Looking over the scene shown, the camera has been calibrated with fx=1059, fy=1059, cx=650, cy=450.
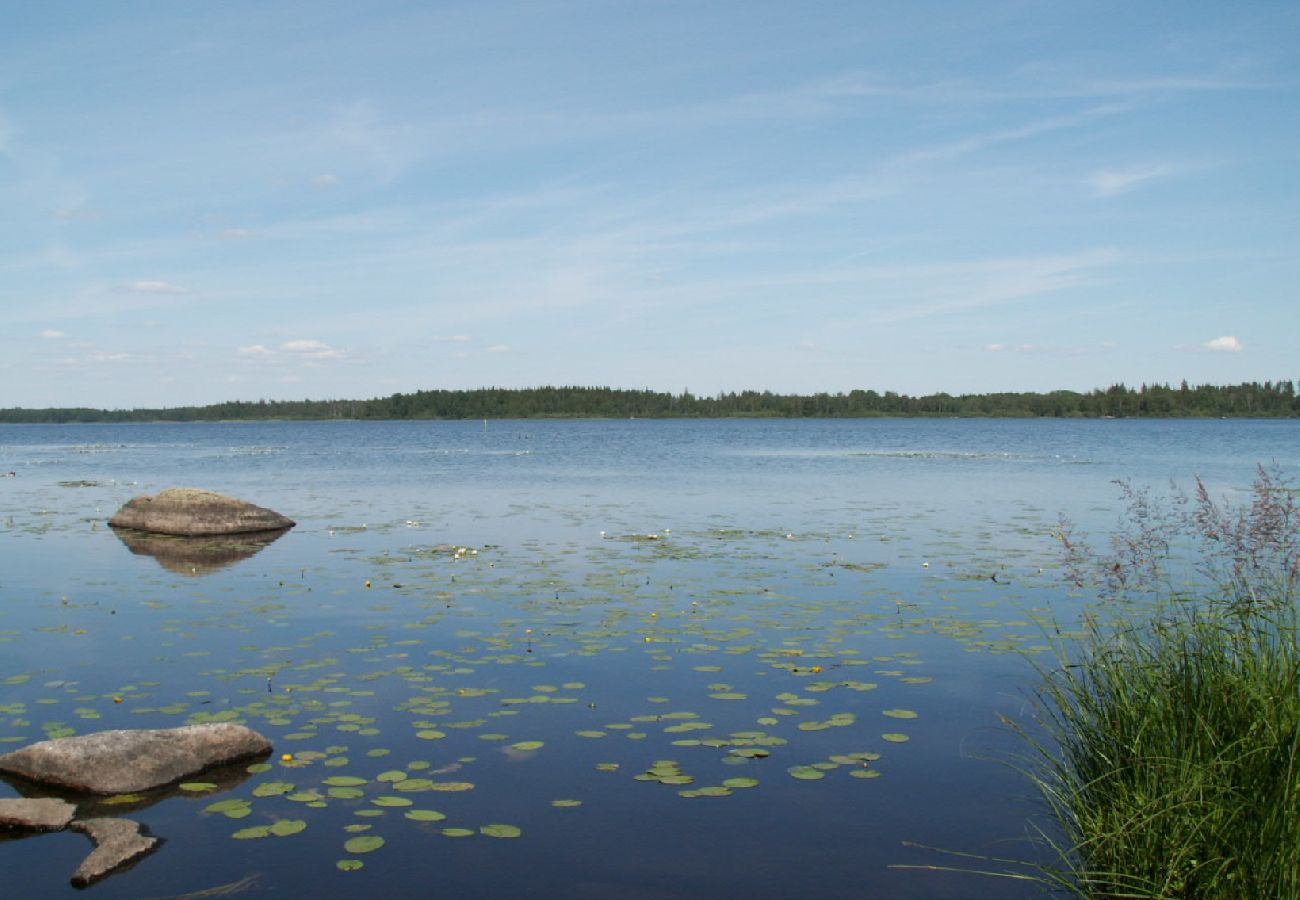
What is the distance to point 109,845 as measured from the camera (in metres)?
6.62

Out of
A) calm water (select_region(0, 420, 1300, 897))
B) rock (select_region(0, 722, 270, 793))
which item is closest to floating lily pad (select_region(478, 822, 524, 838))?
calm water (select_region(0, 420, 1300, 897))

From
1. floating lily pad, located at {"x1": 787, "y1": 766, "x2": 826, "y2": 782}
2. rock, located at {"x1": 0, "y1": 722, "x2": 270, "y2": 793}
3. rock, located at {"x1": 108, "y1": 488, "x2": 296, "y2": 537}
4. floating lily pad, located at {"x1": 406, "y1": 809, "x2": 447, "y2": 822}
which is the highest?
rock, located at {"x1": 108, "y1": 488, "x2": 296, "y2": 537}

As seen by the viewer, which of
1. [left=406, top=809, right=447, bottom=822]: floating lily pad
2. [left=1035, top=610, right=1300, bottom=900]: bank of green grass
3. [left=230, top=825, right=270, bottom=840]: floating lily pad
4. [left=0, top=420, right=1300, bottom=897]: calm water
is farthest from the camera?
[left=406, top=809, right=447, bottom=822]: floating lily pad

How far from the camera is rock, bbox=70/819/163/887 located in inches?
247

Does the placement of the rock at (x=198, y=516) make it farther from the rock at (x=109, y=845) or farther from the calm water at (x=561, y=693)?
the rock at (x=109, y=845)

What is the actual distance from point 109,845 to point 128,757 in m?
1.18

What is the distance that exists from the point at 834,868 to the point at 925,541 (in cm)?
1457

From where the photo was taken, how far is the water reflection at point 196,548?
18266mm

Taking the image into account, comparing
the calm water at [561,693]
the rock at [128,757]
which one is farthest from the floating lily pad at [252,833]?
the rock at [128,757]

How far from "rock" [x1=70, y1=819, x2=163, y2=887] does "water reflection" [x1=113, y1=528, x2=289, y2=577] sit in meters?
10.8

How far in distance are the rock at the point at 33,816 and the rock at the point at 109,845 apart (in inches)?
4.2

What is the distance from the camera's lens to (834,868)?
21.3 feet

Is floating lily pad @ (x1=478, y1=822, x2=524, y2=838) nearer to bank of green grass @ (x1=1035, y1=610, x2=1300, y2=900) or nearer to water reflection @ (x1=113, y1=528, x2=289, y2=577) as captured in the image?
bank of green grass @ (x1=1035, y1=610, x2=1300, y2=900)

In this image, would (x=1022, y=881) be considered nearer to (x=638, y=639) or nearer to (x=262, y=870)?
(x=262, y=870)
